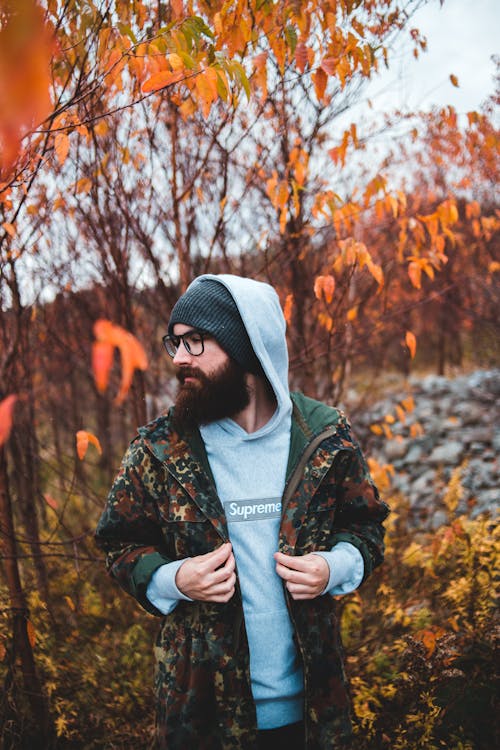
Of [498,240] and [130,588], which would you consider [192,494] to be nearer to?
[130,588]

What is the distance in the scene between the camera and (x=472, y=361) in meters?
14.3

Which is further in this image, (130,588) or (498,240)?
(498,240)

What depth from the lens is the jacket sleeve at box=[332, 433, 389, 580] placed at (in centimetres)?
176

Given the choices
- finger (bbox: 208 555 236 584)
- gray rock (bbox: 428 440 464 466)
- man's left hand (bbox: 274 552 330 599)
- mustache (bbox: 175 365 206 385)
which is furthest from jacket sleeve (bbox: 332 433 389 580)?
gray rock (bbox: 428 440 464 466)

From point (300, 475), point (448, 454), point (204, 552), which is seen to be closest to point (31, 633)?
point (204, 552)

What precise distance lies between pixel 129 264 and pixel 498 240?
27.5 ft

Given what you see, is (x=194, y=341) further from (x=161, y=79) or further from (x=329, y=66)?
(x=329, y=66)

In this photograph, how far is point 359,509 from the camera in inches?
70.2

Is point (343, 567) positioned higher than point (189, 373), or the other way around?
point (189, 373)

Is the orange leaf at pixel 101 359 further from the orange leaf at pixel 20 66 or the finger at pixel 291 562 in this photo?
the finger at pixel 291 562

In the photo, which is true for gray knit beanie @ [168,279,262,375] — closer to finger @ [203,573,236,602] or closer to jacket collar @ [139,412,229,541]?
jacket collar @ [139,412,229,541]

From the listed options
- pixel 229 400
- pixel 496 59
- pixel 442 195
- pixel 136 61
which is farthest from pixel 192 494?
pixel 442 195

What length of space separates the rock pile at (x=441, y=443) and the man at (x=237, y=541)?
293 cm

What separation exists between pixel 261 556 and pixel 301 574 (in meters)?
0.16
